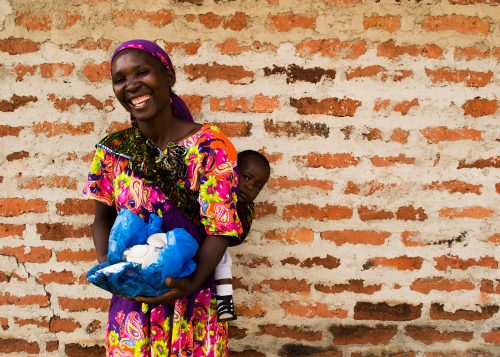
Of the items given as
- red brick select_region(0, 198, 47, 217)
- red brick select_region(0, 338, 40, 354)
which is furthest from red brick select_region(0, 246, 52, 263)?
red brick select_region(0, 338, 40, 354)

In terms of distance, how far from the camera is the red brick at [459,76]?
2383 mm

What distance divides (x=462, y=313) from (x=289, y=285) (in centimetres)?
97

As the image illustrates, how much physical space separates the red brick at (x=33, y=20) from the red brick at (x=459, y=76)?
1.96 m

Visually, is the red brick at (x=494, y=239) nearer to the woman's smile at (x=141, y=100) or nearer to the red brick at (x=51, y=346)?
the woman's smile at (x=141, y=100)

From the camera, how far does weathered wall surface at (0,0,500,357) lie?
2.37 meters

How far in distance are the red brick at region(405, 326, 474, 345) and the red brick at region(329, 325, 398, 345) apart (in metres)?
0.10

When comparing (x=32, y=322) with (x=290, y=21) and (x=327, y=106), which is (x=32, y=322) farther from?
(x=290, y=21)

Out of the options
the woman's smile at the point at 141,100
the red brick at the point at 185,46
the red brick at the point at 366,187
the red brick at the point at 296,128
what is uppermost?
the red brick at the point at 185,46

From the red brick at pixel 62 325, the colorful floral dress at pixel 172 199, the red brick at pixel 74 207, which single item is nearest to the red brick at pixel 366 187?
the colorful floral dress at pixel 172 199

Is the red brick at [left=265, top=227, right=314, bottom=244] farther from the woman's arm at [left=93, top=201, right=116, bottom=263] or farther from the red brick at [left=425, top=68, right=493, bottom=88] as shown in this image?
the red brick at [left=425, top=68, right=493, bottom=88]

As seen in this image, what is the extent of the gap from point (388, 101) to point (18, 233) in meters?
2.09

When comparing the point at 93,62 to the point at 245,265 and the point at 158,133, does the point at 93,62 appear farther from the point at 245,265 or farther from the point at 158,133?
the point at 245,265

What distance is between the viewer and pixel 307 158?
8.10 ft

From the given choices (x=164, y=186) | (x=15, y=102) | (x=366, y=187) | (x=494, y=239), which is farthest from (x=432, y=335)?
(x=15, y=102)
